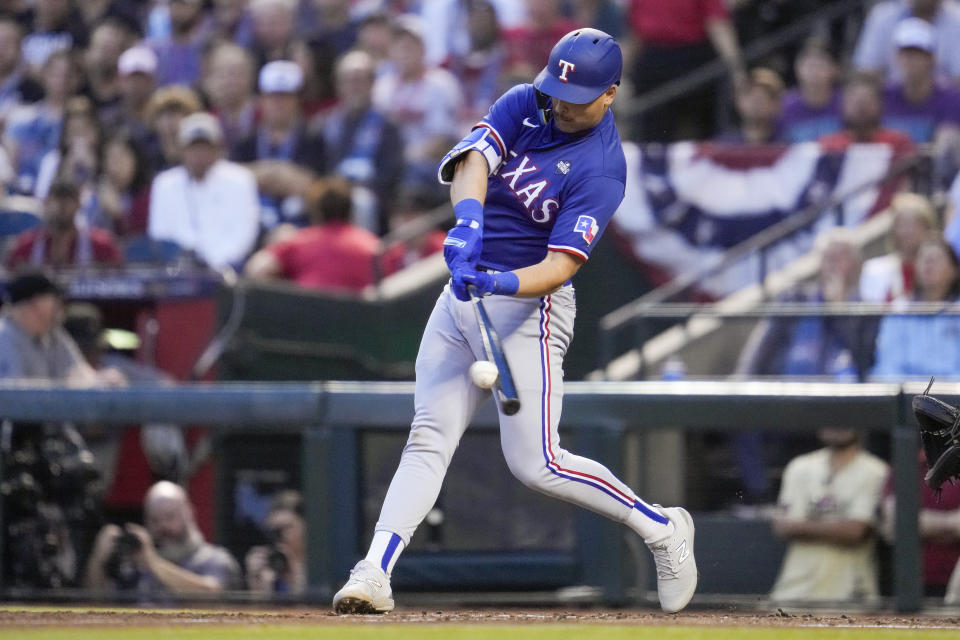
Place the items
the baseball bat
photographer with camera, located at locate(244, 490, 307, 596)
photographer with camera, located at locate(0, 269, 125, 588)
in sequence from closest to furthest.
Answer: the baseball bat
photographer with camera, located at locate(244, 490, 307, 596)
photographer with camera, located at locate(0, 269, 125, 588)

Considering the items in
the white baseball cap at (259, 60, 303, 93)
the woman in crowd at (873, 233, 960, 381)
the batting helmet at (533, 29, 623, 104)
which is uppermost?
the white baseball cap at (259, 60, 303, 93)

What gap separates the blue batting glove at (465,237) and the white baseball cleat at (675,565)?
127 centimetres

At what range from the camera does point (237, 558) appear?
680cm

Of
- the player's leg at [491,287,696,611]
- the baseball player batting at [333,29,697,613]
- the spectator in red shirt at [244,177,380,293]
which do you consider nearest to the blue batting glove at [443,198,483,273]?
the baseball player batting at [333,29,697,613]

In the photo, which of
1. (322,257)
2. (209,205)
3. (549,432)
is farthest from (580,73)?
(209,205)

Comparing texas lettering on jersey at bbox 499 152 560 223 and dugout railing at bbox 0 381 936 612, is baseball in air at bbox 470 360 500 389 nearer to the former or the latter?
texas lettering on jersey at bbox 499 152 560 223

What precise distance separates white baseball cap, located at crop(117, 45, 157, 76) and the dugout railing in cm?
455

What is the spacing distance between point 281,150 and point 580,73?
5.57 meters

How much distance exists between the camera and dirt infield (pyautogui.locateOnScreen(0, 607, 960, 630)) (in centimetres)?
526

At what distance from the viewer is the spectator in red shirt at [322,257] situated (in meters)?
8.88

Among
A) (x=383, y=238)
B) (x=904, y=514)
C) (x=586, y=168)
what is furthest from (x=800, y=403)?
(x=383, y=238)

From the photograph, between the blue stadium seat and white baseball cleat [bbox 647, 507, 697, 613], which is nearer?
white baseball cleat [bbox 647, 507, 697, 613]

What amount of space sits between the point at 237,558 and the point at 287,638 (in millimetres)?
2203

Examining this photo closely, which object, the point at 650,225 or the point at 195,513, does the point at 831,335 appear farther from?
the point at 195,513
